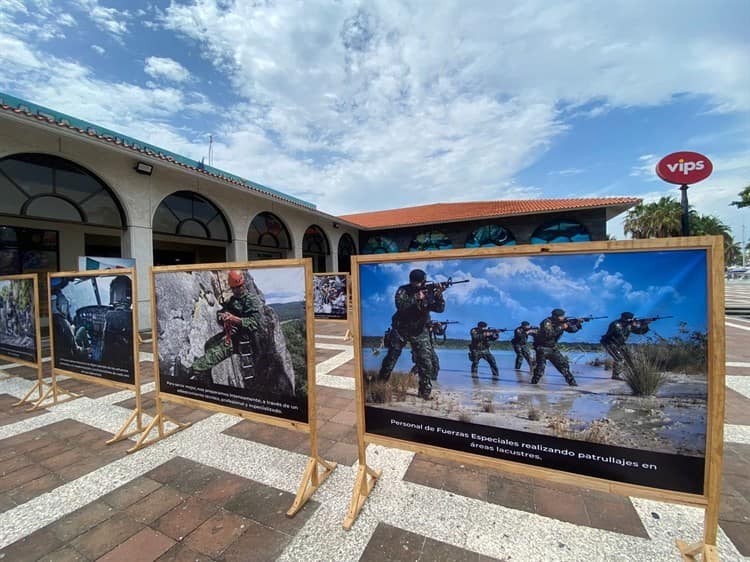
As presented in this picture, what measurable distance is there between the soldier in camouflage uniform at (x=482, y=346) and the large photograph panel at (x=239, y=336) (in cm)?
Answer: 124

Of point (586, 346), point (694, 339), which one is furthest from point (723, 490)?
point (586, 346)

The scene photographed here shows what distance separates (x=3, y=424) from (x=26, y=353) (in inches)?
50.1

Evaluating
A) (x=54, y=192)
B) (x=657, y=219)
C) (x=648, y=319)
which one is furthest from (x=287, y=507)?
(x=657, y=219)

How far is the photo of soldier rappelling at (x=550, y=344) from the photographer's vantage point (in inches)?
63.7

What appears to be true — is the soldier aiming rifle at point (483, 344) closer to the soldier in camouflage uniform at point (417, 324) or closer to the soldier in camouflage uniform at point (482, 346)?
the soldier in camouflage uniform at point (482, 346)

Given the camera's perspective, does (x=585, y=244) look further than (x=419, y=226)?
No

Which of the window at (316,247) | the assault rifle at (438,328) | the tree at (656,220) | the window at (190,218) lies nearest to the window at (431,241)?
the window at (316,247)

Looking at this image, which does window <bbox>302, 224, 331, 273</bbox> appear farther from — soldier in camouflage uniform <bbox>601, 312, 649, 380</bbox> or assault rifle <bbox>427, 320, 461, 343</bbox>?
soldier in camouflage uniform <bbox>601, 312, 649, 380</bbox>

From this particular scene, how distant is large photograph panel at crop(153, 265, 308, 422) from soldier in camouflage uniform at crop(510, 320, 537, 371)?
1485 mm

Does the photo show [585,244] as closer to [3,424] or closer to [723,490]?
[723,490]

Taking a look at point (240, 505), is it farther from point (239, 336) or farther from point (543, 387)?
point (543, 387)

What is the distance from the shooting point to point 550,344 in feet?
5.90

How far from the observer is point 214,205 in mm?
10000

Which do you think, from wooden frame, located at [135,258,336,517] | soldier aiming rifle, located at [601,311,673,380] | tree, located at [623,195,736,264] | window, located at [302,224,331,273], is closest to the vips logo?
soldier aiming rifle, located at [601,311,673,380]
